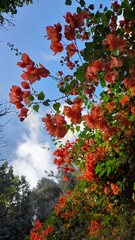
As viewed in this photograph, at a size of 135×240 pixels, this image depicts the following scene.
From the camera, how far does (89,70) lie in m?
2.09

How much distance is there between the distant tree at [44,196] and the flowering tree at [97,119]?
28.3 meters

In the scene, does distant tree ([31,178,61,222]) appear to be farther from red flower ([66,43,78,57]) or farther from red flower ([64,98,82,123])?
red flower ([66,43,78,57])

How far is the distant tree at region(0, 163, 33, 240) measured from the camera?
67.9 feet

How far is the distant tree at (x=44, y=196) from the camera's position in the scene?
33406 mm

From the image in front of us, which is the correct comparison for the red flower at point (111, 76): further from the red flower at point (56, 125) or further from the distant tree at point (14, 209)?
the distant tree at point (14, 209)

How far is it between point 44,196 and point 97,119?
113 feet

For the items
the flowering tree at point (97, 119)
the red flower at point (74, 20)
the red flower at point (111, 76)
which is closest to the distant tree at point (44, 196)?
the flowering tree at point (97, 119)

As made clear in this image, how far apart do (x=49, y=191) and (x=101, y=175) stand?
1285 inches

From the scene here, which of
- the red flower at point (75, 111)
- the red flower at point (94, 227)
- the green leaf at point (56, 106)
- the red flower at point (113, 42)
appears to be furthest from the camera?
the red flower at point (94, 227)

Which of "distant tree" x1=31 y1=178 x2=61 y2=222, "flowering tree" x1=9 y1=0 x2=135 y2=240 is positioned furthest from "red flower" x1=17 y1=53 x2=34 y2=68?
"distant tree" x1=31 y1=178 x2=61 y2=222

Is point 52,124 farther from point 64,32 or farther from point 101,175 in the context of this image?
point 101,175

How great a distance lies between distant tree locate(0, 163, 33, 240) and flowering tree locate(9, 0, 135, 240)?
403 inches

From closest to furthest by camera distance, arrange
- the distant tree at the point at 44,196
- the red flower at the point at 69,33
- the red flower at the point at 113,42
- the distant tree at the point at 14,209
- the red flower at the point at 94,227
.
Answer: the red flower at the point at 113,42 < the red flower at the point at 69,33 < the red flower at the point at 94,227 < the distant tree at the point at 14,209 < the distant tree at the point at 44,196

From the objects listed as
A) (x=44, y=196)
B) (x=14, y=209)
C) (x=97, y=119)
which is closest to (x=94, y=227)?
(x=97, y=119)
